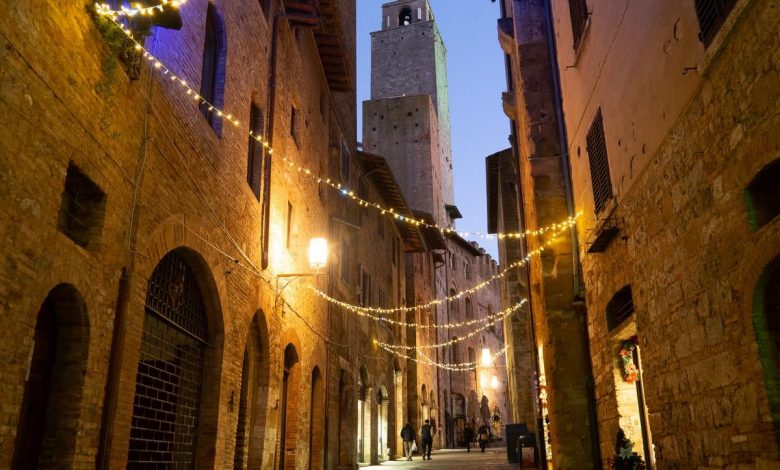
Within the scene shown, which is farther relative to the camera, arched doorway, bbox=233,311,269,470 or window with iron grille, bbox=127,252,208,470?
arched doorway, bbox=233,311,269,470

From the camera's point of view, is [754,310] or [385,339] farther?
[385,339]

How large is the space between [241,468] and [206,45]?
6060 mm

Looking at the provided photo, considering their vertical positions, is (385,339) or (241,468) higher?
(385,339)

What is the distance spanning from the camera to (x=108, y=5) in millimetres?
5855

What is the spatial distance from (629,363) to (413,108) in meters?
31.1

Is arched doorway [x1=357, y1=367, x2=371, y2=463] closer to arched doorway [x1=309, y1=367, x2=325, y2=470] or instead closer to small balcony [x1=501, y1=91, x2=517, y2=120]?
arched doorway [x1=309, y1=367, x2=325, y2=470]

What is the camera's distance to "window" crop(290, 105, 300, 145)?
12870mm

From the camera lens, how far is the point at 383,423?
2234 centimetres

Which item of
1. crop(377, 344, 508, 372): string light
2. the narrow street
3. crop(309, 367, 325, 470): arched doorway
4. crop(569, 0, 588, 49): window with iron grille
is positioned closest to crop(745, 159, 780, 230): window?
crop(569, 0, 588, 49): window with iron grille

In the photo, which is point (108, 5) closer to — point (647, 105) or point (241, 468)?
point (647, 105)

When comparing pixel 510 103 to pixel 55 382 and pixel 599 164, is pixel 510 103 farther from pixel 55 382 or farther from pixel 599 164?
pixel 55 382

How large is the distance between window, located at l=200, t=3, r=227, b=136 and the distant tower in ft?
88.6

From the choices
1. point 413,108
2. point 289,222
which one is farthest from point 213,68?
point 413,108

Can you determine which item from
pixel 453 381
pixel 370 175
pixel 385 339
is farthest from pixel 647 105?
pixel 453 381
